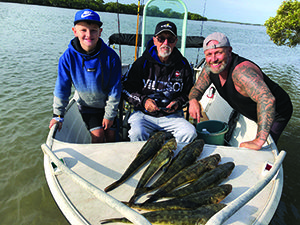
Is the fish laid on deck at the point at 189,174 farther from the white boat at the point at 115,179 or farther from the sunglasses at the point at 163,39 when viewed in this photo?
the sunglasses at the point at 163,39

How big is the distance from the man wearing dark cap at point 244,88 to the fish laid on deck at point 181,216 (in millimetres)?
1399

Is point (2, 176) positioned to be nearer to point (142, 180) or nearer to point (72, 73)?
point (72, 73)

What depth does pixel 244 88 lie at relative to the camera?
281 cm

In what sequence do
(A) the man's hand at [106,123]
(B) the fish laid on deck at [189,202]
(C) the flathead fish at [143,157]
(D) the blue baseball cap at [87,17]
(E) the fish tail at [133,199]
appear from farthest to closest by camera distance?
(A) the man's hand at [106,123], (D) the blue baseball cap at [87,17], (C) the flathead fish at [143,157], (E) the fish tail at [133,199], (B) the fish laid on deck at [189,202]

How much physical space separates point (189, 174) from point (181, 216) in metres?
0.55

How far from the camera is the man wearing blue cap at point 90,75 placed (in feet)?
9.18

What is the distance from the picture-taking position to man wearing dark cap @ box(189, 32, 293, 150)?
251 centimetres

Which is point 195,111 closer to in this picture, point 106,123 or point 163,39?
point 163,39

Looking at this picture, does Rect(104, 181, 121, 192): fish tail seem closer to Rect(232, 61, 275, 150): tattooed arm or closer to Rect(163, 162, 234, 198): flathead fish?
Rect(163, 162, 234, 198): flathead fish

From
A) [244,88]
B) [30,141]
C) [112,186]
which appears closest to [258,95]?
[244,88]

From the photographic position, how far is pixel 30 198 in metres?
3.86

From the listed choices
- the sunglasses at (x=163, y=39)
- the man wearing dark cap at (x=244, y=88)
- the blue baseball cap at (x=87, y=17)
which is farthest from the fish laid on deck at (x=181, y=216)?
the sunglasses at (x=163, y=39)

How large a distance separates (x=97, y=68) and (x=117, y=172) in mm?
1698

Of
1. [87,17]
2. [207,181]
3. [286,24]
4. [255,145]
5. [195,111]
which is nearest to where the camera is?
[207,181]
